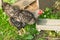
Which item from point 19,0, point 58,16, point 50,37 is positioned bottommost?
point 50,37

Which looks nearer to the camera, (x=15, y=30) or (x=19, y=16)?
(x=19, y=16)

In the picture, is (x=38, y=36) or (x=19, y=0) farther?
(x=19, y=0)

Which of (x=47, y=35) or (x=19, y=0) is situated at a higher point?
(x=19, y=0)

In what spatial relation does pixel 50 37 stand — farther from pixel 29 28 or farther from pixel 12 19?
pixel 12 19

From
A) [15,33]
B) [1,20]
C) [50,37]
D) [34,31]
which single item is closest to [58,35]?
[50,37]

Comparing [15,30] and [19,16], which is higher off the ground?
[19,16]

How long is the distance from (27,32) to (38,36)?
236 mm

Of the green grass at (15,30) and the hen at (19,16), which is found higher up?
the hen at (19,16)

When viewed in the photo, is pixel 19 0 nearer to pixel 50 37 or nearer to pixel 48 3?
pixel 48 3

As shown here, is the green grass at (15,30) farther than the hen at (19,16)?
Yes

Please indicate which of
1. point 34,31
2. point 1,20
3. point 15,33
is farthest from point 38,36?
point 1,20

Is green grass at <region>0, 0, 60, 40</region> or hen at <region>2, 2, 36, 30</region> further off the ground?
hen at <region>2, 2, 36, 30</region>

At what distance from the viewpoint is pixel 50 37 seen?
530cm

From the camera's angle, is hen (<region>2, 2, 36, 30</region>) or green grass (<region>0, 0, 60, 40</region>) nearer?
hen (<region>2, 2, 36, 30</region>)
